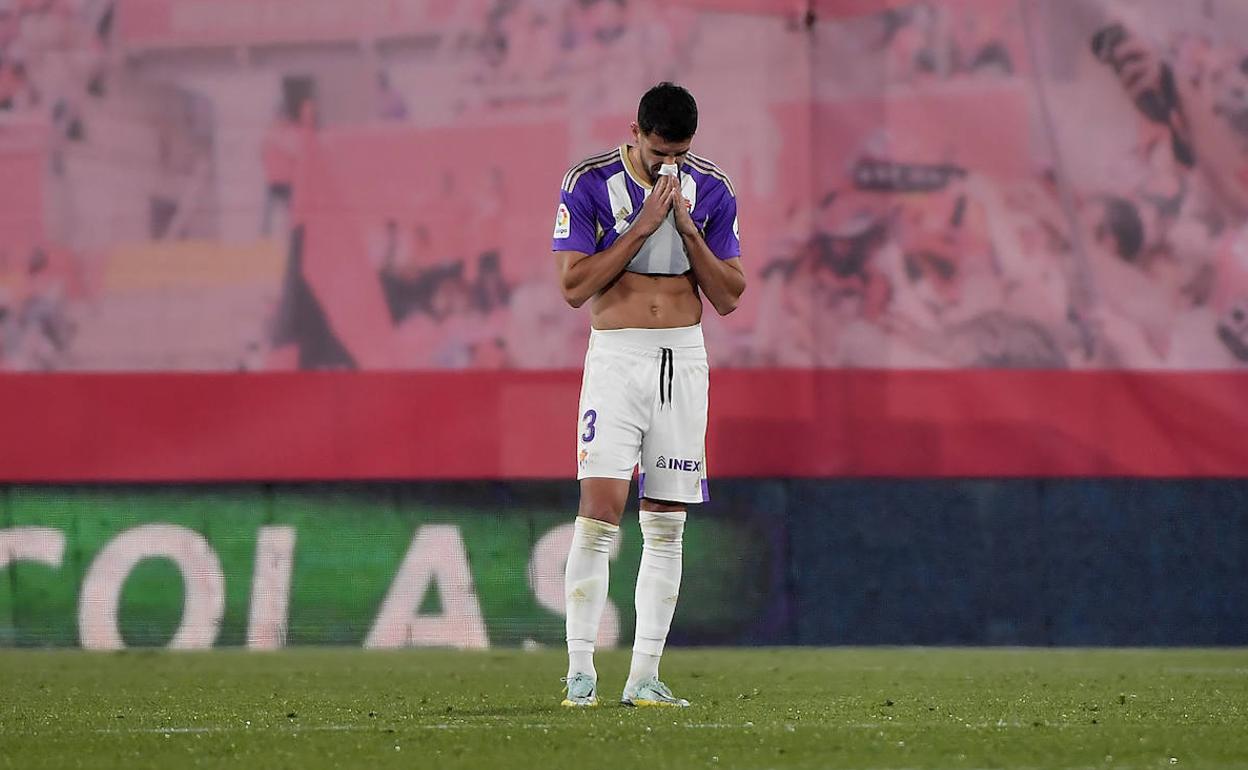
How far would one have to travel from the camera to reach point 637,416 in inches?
208

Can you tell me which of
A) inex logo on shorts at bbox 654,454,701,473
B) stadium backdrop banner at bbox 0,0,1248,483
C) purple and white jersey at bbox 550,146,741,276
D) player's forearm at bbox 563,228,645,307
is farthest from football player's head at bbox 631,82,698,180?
stadium backdrop banner at bbox 0,0,1248,483

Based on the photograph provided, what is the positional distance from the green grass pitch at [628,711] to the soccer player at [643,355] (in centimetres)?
29

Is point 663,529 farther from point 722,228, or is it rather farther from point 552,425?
point 552,425

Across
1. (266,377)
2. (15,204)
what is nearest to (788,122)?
(266,377)

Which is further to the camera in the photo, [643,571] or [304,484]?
[304,484]

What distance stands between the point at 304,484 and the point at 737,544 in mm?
1837

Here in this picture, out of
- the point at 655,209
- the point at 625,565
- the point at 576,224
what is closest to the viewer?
the point at 655,209

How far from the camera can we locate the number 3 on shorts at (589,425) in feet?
17.2

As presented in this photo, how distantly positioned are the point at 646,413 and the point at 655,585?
1.53ft

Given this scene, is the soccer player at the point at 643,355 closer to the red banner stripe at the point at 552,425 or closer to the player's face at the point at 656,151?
the player's face at the point at 656,151

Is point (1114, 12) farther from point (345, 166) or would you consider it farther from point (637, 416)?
point (637, 416)

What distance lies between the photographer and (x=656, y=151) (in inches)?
206

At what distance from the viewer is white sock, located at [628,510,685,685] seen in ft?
17.3

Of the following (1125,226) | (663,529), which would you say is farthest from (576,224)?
(1125,226)
